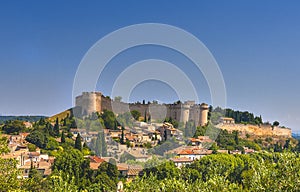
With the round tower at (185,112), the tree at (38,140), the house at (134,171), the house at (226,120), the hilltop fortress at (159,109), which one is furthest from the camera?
the house at (226,120)

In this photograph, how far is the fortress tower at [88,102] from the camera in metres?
64.9

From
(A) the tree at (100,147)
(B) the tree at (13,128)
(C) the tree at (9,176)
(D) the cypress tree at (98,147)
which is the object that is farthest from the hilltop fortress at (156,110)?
(C) the tree at (9,176)

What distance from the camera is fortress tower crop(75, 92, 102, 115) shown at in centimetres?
6490

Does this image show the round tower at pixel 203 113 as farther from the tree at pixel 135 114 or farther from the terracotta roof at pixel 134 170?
the terracotta roof at pixel 134 170

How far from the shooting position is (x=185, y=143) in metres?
52.4

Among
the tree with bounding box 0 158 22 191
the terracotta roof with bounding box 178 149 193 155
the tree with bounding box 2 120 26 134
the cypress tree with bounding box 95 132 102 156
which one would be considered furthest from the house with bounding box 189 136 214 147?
the tree with bounding box 0 158 22 191

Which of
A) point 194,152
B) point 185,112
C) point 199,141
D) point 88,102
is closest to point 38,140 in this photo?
point 194,152

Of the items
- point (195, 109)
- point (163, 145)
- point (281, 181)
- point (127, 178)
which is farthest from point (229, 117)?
point (281, 181)

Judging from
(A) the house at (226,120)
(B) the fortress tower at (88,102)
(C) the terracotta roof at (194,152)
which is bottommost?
(C) the terracotta roof at (194,152)

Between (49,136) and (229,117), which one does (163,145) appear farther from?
(229,117)

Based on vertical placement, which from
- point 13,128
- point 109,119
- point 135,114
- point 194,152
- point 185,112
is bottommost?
point 194,152

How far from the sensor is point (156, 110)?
Result: 70.5 m

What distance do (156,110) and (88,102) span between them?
12972mm

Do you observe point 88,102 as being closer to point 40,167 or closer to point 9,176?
point 40,167
